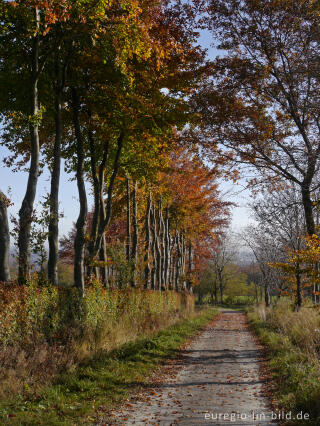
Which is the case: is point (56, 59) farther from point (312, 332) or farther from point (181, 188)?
point (181, 188)

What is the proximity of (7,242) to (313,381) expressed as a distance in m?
7.13

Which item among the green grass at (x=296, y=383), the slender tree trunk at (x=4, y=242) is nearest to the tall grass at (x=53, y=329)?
the slender tree trunk at (x=4, y=242)

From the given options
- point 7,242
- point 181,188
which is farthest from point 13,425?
point 181,188

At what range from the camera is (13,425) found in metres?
5.07

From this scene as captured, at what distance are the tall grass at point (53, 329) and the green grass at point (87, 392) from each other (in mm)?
283

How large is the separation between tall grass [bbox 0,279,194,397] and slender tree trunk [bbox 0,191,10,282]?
0.78 meters

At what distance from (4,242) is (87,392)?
160 inches

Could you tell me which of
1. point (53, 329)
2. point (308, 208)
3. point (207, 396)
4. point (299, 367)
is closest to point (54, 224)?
point (53, 329)

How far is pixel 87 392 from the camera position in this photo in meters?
6.86

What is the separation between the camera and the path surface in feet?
19.4

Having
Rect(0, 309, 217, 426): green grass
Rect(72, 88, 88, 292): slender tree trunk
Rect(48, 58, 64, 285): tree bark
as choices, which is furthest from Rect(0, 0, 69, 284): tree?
Rect(0, 309, 217, 426): green grass

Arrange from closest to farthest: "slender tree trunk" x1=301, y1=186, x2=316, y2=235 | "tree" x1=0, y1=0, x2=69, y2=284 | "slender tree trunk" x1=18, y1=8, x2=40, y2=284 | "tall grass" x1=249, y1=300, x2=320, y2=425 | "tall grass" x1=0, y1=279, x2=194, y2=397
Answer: "tall grass" x1=249, y1=300, x2=320, y2=425 < "tall grass" x1=0, y1=279, x2=194, y2=397 < "tree" x1=0, y1=0, x2=69, y2=284 < "slender tree trunk" x1=18, y1=8, x2=40, y2=284 < "slender tree trunk" x1=301, y1=186, x2=316, y2=235

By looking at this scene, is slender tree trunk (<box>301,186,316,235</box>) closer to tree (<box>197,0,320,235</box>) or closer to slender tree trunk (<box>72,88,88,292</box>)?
tree (<box>197,0,320,235</box>)

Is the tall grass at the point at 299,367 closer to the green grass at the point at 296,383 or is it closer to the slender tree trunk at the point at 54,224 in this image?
the green grass at the point at 296,383
